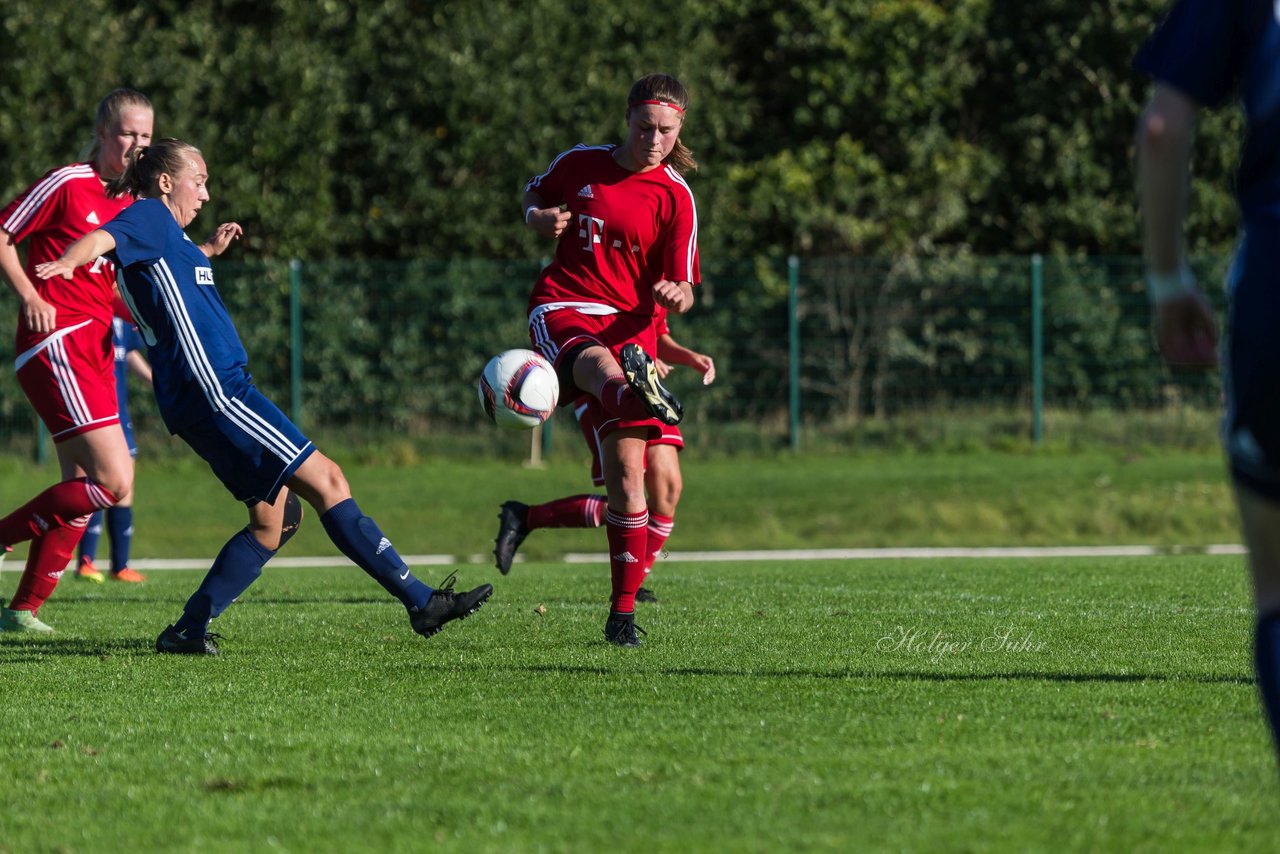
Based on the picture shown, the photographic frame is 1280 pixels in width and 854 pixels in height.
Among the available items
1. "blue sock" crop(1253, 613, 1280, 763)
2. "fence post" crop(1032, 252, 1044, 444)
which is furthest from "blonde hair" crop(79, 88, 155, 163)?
"fence post" crop(1032, 252, 1044, 444)

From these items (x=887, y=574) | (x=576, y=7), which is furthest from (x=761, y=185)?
(x=887, y=574)

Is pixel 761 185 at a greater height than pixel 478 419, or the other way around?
pixel 761 185

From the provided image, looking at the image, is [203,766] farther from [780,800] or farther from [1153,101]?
[1153,101]

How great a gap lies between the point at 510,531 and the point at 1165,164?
Result: 6636 mm

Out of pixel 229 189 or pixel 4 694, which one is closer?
pixel 4 694

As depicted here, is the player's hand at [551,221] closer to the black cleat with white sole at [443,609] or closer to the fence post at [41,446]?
the black cleat with white sole at [443,609]

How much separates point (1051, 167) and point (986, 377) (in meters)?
5.16

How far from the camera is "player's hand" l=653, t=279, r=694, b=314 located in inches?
279

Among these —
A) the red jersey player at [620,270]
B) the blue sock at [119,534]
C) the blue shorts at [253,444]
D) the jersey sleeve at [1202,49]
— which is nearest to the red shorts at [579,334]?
the red jersey player at [620,270]

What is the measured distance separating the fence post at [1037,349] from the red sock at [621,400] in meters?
15.1

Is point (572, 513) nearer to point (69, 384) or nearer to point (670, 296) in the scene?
point (670, 296)

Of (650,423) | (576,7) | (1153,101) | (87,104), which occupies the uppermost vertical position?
(576,7)

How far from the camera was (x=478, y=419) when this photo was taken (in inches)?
835

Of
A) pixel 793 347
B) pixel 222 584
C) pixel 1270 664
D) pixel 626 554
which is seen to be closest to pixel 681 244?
pixel 626 554
